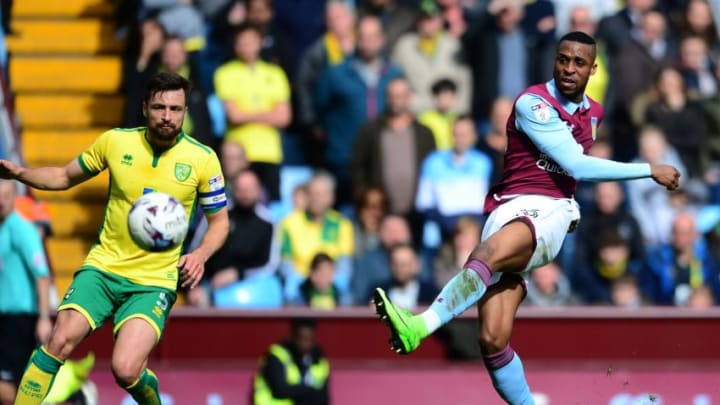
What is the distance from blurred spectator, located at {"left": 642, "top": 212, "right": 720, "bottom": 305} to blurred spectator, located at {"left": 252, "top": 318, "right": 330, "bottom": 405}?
318 centimetres

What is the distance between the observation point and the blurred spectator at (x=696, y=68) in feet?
53.9

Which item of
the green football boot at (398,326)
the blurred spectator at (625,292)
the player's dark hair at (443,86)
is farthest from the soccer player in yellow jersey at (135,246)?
the player's dark hair at (443,86)

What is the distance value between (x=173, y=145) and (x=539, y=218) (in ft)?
7.30

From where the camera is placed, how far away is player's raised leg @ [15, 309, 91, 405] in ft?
33.1

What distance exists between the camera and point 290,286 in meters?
14.9

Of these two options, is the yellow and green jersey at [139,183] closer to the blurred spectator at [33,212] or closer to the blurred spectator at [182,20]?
the blurred spectator at [33,212]

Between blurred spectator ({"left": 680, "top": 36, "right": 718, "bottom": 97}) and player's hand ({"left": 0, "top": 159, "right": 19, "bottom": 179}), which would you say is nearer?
player's hand ({"left": 0, "top": 159, "right": 19, "bottom": 179})

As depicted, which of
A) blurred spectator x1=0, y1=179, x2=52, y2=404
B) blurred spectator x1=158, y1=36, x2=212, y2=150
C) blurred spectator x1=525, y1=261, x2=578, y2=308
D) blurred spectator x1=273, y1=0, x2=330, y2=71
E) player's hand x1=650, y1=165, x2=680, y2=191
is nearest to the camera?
player's hand x1=650, y1=165, x2=680, y2=191

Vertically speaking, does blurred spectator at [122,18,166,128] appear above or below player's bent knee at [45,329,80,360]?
above

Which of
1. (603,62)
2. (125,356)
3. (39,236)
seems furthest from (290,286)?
(125,356)

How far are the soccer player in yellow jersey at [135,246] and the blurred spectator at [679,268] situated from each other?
224 inches

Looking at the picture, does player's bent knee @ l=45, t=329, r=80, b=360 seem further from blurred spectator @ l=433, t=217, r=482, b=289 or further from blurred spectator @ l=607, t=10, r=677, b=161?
blurred spectator @ l=607, t=10, r=677, b=161

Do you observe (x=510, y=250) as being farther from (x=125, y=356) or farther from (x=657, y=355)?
(x=657, y=355)

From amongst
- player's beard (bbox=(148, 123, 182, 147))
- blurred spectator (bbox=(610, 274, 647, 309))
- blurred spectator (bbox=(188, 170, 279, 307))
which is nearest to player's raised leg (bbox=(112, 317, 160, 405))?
player's beard (bbox=(148, 123, 182, 147))
